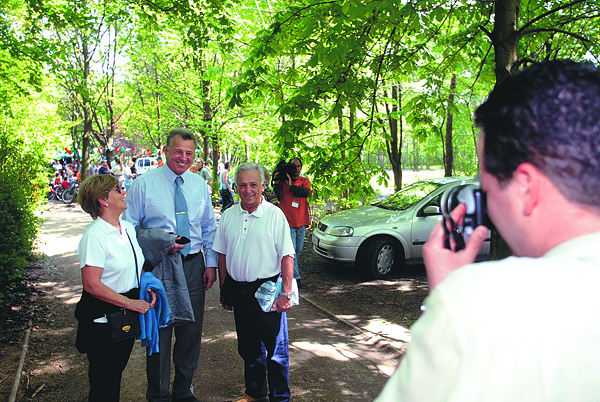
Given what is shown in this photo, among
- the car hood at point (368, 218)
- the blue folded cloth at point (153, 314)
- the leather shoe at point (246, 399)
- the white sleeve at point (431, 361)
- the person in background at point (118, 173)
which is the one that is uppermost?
the person in background at point (118, 173)

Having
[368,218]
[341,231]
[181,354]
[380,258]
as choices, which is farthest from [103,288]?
[368,218]

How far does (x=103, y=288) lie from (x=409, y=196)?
6.94 m

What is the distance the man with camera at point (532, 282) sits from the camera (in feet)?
1.96

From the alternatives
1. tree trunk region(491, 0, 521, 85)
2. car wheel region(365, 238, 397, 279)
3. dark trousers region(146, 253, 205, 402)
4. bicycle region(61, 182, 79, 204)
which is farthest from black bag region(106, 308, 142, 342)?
bicycle region(61, 182, 79, 204)

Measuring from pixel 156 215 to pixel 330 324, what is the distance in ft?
9.95

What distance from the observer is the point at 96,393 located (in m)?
3.00

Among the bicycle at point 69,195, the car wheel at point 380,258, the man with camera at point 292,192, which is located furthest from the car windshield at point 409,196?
the bicycle at point 69,195

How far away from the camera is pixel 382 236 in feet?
26.8

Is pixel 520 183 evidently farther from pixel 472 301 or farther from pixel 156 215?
pixel 156 215

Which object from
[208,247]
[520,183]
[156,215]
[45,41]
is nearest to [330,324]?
[208,247]

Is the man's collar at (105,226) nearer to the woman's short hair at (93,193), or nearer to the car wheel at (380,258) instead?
the woman's short hair at (93,193)

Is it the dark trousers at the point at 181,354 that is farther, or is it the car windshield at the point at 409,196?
the car windshield at the point at 409,196

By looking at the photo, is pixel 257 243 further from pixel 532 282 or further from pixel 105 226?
pixel 532 282

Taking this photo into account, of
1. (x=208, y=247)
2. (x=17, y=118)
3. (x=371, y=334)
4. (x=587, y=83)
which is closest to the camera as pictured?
(x=587, y=83)
